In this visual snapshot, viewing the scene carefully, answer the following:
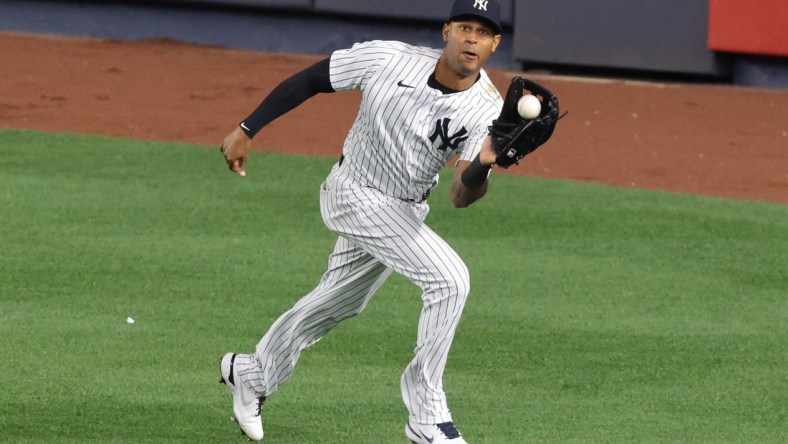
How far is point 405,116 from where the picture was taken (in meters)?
5.02

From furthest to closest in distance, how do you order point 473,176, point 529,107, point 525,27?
1. point 525,27
2. point 473,176
3. point 529,107

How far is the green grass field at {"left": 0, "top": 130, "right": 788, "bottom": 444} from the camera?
566cm

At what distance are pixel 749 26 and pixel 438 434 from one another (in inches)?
366

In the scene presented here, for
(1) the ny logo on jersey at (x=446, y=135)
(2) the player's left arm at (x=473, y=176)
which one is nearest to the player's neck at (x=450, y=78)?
(1) the ny logo on jersey at (x=446, y=135)

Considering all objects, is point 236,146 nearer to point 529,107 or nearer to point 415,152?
point 415,152

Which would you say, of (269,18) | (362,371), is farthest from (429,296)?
(269,18)

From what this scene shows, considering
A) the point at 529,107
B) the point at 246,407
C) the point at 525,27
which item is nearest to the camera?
the point at 529,107

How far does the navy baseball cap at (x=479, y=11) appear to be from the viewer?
4.94m

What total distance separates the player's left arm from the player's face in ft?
0.87

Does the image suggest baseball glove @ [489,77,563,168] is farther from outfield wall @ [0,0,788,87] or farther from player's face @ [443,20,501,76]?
outfield wall @ [0,0,788,87]

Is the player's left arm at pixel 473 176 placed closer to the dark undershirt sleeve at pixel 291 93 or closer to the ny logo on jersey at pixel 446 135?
the ny logo on jersey at pixel 446 135

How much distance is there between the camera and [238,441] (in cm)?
534

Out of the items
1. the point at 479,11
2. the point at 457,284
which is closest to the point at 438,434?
the point at 457,284

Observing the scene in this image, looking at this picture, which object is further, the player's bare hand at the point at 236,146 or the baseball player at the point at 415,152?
the player's bare hand at the point at 236,146
